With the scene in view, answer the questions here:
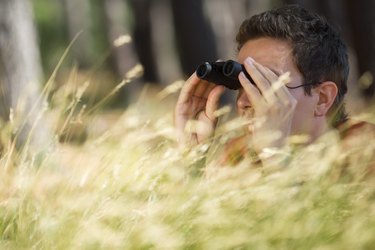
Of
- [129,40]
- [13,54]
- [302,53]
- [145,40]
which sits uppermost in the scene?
[129,40]

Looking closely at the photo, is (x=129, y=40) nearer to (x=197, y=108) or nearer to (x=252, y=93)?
(x=197, y=108)

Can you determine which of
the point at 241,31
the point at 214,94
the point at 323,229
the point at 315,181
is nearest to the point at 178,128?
the point at 214,94

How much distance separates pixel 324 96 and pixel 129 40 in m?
0.94

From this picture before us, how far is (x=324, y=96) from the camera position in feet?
14.9

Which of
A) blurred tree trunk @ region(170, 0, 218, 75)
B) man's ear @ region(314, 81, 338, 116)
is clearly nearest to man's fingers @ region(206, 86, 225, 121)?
man's ear @ region(314, 81, 338, 116)

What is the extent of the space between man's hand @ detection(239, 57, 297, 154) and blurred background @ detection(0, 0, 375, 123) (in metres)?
0.63

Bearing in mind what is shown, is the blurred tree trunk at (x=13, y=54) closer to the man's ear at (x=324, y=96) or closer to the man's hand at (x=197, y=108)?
the man's hand at (x=197, y=108)

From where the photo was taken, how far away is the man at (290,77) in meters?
4.25

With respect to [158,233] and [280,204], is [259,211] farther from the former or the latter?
[158,233]

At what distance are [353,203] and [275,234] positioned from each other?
434mm

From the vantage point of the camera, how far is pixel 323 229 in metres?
3.48

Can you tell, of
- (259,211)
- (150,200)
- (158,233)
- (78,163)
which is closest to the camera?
(158,233)

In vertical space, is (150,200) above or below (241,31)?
below

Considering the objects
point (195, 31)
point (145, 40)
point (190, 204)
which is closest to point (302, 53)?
point (190, 204)
